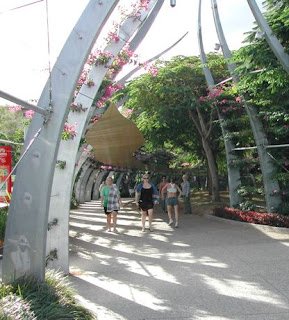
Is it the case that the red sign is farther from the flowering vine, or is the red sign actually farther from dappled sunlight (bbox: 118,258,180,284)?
dappled sunlight (bbox: 118,258,180,284)

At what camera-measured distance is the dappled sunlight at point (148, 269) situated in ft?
19.4

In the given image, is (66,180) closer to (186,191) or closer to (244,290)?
(244,290)

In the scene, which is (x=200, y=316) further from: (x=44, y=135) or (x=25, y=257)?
(x=44, y=135)

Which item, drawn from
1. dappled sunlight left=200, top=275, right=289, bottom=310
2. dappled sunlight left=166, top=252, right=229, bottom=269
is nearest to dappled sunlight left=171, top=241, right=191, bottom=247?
dappled sunlight left=166, top=252, right=229, bottom=269

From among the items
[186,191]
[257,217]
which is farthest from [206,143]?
[257,217]


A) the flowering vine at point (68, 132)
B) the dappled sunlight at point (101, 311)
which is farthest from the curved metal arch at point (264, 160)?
the dappled sunlight at point (101, 311)

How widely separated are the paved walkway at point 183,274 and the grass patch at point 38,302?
18.1 inches

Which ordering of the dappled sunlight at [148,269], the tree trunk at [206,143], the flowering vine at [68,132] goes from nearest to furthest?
the dappled sunlight at [148,269] < the flowering vine at [68,132] < the tree trunk at [206,143]

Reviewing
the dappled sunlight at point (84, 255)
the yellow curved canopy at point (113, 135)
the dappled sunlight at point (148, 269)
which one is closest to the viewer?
the dappled sunlight at point (148, 269)

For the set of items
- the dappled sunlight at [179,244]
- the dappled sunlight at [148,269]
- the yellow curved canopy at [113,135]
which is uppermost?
the yellow curved canopy at [113,135]

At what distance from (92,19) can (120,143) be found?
8.62m

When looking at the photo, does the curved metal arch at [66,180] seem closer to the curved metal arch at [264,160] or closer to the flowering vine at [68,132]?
the flowering vine at [68,132]

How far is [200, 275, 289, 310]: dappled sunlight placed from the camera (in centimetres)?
475

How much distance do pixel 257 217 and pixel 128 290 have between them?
724cm
